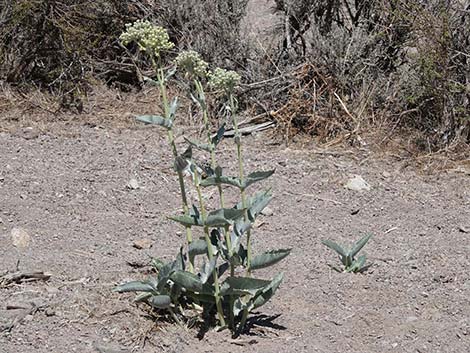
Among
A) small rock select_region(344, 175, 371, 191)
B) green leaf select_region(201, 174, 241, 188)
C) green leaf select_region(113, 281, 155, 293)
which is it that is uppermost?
green leaf select_region(201, 174, 241, 188)

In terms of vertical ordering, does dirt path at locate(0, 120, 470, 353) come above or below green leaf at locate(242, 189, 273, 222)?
below

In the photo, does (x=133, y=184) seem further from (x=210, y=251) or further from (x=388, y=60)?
(x=388, y=60)

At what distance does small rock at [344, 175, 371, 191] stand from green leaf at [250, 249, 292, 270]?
6.86ft

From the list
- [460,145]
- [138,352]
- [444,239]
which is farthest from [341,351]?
[460,145]

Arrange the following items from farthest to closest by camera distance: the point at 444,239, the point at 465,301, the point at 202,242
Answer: the point at 444,239 < the point at 465,301 < the point at 202,242

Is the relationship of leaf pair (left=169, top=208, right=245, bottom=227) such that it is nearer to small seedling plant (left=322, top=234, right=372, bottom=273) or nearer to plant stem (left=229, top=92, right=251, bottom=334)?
plant stem (left=229, top=92, right=251, bottom=334)

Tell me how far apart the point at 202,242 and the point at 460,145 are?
314 cm

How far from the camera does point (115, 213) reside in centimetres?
493

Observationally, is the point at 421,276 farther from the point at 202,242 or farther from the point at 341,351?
the point at 202,242

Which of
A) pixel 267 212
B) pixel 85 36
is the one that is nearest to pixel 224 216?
pixel 267 212

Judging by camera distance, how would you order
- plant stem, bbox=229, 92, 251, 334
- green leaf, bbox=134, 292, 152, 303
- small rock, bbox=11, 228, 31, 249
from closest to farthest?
plant stem, bbox=229, 92, 251, 334 < green leaf, bbox=134, 292, 152, 303 < small rock, bbox=11, 228, 31, 249

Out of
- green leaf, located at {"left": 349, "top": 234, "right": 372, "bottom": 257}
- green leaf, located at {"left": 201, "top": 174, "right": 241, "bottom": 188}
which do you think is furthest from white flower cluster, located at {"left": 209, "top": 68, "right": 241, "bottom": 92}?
green leaf, located at {"left": 349, "top": 234, "right": 372, "bottom": 257}

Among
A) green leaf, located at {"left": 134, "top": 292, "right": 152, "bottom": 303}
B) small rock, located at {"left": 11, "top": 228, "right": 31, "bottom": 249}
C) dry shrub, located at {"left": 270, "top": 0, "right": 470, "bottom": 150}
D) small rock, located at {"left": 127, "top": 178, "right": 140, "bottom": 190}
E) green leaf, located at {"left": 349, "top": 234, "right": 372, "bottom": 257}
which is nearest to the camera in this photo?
green leaf, located at {"left": 134, "top": 292, "right": 152, "bottom": 303}

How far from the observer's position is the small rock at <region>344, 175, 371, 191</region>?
17.5ft
